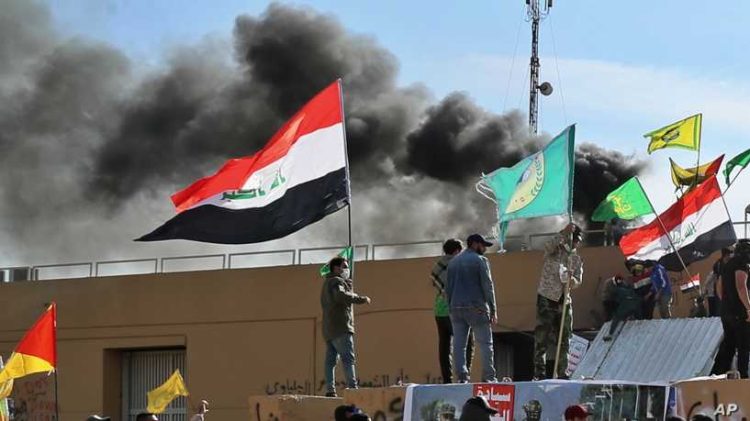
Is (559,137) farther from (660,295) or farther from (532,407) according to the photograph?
(660,295)

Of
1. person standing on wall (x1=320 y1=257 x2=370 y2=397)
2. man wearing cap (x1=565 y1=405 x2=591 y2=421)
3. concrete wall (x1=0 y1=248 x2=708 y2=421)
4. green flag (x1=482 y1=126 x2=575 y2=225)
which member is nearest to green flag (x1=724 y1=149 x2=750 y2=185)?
concrete wall (x1=0 y1=248 x2=708 y2=421)

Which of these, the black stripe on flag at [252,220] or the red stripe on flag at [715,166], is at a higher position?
the red stripe on flag at [715,166]

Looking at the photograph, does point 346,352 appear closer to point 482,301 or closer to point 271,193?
point 271,193

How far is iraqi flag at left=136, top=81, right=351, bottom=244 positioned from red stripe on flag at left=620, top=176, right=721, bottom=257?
5.90 meters

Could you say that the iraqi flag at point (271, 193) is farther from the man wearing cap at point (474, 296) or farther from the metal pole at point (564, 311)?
the metal pole at point (564, 311)

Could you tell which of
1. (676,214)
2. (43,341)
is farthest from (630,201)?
(43,341)

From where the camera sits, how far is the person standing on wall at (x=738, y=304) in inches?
485

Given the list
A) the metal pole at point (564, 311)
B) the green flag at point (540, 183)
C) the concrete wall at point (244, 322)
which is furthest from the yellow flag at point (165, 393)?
the metal pole at point (564, 311)

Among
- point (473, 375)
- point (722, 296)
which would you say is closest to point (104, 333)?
point (473, 375)

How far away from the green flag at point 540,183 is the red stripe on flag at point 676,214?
480cm

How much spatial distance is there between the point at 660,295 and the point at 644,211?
123 centimetres

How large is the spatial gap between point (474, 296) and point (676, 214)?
294 inches

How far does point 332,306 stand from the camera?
549 inches

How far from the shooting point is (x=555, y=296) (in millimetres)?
12812
